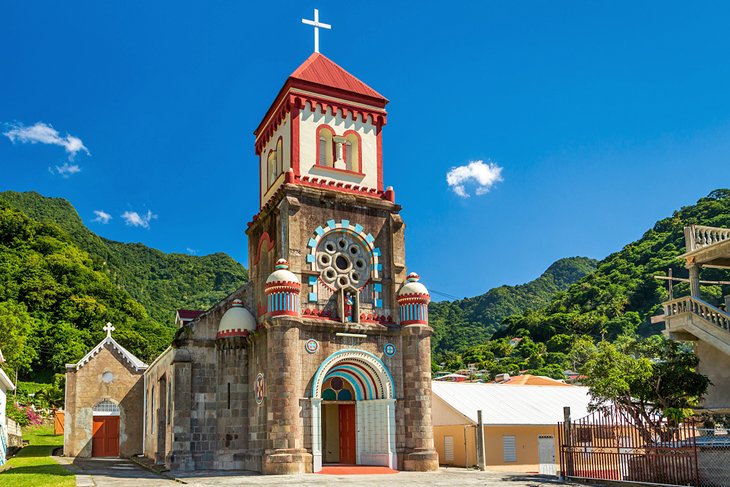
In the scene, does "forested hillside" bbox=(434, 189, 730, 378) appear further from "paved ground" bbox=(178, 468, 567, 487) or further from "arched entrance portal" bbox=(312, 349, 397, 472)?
"paved ground" bbox=(178, 468, 567, 487)

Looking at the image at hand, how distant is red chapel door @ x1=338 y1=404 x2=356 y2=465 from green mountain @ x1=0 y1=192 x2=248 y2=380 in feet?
123

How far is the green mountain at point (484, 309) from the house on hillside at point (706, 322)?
10008 centimetres

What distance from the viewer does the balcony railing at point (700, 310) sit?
22625 millimetres

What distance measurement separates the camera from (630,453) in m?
20.6

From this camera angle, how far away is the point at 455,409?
32.2 metres

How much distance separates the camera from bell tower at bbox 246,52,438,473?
26469mm

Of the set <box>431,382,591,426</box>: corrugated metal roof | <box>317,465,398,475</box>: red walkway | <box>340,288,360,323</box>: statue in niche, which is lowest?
<box>317,465,398,475</box>: red walkway

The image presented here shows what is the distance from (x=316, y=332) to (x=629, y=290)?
81.3m

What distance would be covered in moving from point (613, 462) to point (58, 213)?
4468 inches

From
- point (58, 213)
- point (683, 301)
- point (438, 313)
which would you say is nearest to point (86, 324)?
point (58, 213)

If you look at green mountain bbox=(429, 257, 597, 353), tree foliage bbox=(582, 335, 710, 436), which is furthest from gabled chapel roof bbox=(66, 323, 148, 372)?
green mountain bbox=(429, 257, 597, 353)

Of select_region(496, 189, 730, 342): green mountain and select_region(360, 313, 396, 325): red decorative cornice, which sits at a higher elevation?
select_region(496, 189, 730, 342): green mountain

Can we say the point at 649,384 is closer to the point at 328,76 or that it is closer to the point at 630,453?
the point at 630,453

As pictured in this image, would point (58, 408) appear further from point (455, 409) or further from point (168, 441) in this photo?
point (455, 409)
